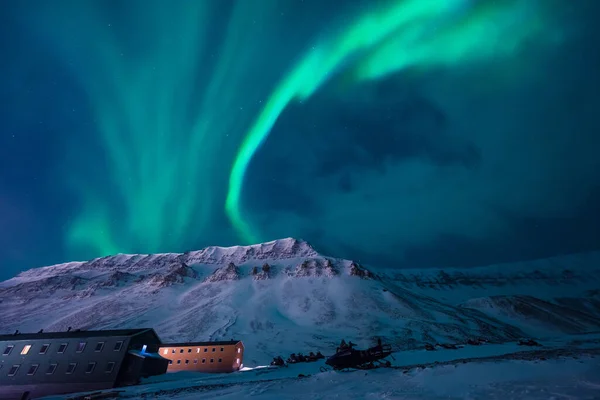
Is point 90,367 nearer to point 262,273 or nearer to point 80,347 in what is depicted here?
point 80,347

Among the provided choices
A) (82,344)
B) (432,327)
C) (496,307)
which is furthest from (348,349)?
(496,307)

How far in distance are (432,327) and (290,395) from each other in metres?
96.5

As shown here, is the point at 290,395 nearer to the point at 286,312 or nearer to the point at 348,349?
the point at 348,349

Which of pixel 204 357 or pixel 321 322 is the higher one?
pixel 321 322

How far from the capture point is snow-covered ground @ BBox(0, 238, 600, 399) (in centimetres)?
2091

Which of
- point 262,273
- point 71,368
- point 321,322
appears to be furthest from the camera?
point 262,273

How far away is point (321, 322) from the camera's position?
364 feet

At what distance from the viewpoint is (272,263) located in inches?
7736

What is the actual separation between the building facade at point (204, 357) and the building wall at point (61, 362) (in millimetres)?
18132

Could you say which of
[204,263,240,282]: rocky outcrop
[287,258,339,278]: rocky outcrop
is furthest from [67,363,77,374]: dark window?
[204,263,240,282]: rocky outcrop

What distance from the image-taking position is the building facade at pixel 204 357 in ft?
200

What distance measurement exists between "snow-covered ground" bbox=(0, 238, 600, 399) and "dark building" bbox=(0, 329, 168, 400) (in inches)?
204

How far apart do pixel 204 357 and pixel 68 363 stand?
23231mm

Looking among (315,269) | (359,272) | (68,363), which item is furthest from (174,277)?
(68,363)
